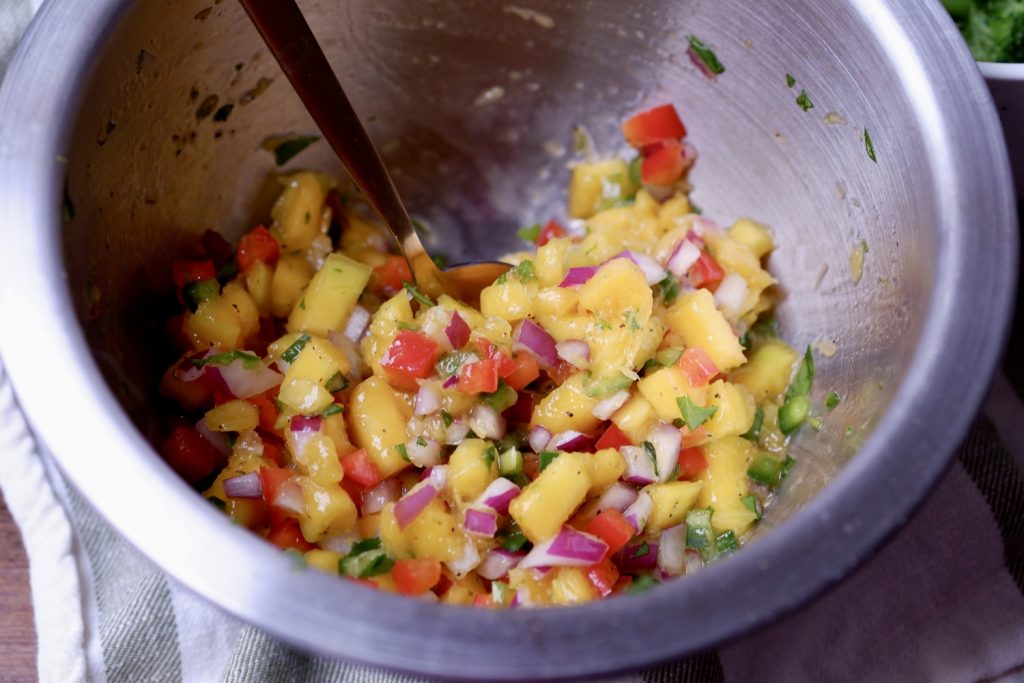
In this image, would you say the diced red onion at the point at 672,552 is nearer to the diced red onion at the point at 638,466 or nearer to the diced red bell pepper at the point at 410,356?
the diced red onion at the point at 638,466

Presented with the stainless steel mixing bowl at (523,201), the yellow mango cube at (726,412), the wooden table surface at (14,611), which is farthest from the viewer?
the wooden table surface at (14,611)

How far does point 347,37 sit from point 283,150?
254 millimetres

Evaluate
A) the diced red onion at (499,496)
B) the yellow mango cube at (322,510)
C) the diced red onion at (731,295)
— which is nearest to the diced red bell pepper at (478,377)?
the diced red onion at (499,496)

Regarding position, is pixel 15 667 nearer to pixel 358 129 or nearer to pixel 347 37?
pixel 358 129

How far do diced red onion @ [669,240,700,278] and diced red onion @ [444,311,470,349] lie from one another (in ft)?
1.32

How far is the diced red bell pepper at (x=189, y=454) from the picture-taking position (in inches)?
61.5

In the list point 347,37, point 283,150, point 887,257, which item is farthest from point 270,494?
point 887,257

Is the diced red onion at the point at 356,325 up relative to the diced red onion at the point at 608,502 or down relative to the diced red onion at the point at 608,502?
up

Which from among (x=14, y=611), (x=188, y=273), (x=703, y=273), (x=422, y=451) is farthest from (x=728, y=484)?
(x=14, y=611)

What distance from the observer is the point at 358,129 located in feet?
5.41

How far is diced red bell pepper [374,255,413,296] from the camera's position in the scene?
188 centimetres

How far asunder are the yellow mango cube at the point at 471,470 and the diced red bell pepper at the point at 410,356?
0.48 ft

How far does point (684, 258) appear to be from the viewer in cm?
177

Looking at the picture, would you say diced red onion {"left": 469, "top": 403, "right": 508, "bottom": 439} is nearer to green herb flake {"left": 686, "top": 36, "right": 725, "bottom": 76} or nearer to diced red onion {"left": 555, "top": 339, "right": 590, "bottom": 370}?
diced red onion {"left": 555, "top": 339, "right": 590, "bottom": 370}
